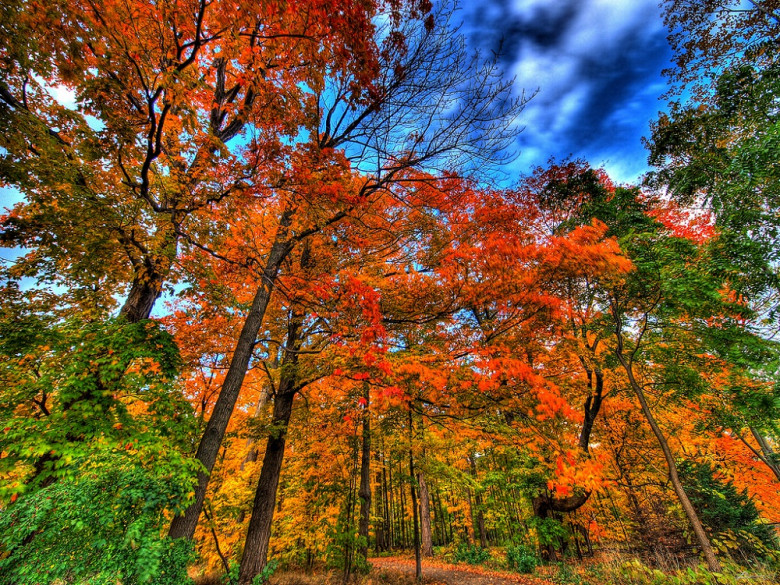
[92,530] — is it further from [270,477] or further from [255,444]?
[255,444]

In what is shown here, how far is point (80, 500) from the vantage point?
2.48 meters

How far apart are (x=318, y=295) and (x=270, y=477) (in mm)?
4441

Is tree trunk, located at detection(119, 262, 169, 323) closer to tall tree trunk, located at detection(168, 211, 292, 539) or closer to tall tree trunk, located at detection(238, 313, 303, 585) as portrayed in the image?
tall tree trunk, located at detection(168, 211, 292, 539)

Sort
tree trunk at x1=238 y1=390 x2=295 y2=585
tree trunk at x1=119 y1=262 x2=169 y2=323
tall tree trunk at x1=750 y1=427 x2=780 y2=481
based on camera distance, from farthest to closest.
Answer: tall tree trunk at x1=750 y1=427 x2=780 y2=481, tree trunk at x1=238 y1=390 x2=295 y2=585, tree trunk at x1=119 y1=262 x2=169 y2=323

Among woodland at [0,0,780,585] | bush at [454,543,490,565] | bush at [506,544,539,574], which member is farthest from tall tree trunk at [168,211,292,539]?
bush at [454,543,490,565]

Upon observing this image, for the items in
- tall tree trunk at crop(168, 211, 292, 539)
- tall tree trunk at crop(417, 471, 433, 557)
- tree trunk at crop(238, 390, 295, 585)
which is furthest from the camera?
tall tree trunk at crop(417, 471, 433, 557)

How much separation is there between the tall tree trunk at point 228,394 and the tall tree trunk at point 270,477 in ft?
2.87

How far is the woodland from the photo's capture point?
3.11 m

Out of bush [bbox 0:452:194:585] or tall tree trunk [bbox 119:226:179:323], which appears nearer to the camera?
bush [bbox 0:452:194:585]

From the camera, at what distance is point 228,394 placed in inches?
186

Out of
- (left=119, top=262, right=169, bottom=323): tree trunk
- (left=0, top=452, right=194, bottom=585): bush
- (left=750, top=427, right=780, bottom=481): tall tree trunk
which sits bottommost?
(left=0, top=452, right=194, bottom=585): bush

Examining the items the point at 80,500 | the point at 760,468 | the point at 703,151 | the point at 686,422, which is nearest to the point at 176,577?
the point at 80,500

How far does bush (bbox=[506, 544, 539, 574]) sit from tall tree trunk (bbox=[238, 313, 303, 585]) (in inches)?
402

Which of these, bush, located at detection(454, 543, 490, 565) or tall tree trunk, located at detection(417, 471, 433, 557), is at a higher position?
tall tree trunk, located at detection(417, 471, 433, 557)
